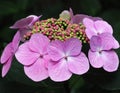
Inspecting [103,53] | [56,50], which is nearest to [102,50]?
[103,53]

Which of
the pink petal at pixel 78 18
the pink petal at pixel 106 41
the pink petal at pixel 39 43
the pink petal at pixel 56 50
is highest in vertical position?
the pink petal at pixel 39 43

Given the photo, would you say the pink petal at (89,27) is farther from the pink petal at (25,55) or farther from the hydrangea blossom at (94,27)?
the pink petal at (25,55)

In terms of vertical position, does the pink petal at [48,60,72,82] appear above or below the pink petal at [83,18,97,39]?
below

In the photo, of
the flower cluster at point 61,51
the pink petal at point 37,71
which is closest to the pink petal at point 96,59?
the flower cluster at point 61,51

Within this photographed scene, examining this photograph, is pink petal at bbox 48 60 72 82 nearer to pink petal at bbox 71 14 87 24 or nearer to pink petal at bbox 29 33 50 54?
pink petal at bbox 29 33 50 54

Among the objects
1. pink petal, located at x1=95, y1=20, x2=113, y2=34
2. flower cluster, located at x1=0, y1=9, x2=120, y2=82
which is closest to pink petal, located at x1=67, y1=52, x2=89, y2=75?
flower cluster, located at x1=0, y1=9, x2=120, y2=82

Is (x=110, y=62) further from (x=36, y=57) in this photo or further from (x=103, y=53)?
(x=36, y=57)

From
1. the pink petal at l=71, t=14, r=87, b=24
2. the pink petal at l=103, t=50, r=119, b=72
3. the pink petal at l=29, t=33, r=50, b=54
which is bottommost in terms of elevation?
the pink petal at l=103, t=50, r=119, b=72
